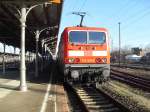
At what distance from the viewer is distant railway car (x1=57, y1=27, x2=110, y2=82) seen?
19.6m

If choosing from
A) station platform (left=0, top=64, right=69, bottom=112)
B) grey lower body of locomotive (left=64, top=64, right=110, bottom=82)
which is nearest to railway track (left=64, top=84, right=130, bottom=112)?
station platform (left=0, top=64, right=69, bottom=112)

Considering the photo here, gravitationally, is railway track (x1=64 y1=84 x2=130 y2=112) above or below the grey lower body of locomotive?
below

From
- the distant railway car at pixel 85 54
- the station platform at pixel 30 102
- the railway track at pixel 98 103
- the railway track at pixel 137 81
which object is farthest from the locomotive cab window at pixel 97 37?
the station platform at pixel 30 102

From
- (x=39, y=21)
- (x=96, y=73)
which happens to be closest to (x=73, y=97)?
(x=96, y=73)

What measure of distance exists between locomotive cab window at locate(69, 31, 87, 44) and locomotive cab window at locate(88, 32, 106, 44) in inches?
12.4

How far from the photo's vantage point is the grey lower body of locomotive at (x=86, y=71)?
1949cm

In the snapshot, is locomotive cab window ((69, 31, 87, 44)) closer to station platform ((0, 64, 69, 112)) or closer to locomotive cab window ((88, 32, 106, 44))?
locomotive cab window ((88, 32, 106, 44))

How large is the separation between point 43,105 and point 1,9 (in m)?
12.2

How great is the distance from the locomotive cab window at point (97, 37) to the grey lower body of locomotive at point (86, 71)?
4.15ft

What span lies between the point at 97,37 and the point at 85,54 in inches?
46.3

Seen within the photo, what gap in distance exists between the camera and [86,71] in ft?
65.1

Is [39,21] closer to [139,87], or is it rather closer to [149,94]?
[139,87]

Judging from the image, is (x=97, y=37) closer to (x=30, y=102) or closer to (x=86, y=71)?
(x=86, y=71)

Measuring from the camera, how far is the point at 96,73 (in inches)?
786
